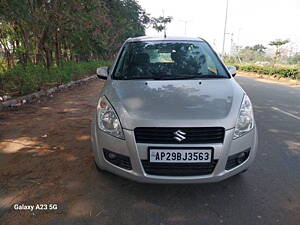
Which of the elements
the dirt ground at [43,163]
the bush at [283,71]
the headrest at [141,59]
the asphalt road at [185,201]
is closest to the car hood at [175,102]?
the headrest at [141,59]

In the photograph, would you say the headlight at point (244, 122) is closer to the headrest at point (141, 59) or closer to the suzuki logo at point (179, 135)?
the suzuki logo at point (179, 135)

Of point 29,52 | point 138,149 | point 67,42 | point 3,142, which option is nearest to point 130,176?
point 138,149

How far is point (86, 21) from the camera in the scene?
31.7ft

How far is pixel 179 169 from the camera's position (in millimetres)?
2000

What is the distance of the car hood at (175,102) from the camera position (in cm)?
196

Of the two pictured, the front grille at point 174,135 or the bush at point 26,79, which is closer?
the front grille at point 174,135

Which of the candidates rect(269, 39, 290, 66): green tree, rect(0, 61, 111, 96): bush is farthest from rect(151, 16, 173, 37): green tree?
rect(0, 61, 111, 96): bush

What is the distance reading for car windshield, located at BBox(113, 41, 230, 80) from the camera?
289 cm

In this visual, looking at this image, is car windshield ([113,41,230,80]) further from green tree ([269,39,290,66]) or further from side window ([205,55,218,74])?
green tree ([269,39,290,66])

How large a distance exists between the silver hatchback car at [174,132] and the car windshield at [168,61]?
1.07 ft

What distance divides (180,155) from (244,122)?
2.24 feet

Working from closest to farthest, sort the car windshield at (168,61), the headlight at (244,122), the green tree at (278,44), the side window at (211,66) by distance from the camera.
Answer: the headlight at (244,122) < the car windshield at (168,61) < the side window at (211,66) < the green tree at (278,44)

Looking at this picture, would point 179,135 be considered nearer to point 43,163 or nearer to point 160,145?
point 160,145

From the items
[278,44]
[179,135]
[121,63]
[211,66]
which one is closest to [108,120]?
[179,135]
